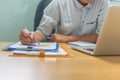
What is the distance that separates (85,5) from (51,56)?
91 cm

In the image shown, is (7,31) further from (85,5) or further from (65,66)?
(65,66)

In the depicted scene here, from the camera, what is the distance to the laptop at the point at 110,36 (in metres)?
0.84

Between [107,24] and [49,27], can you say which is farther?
[49,27]

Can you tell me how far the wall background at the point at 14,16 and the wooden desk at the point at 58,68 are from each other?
1.50 m

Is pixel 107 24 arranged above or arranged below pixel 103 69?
above

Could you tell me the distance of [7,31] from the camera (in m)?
2.39

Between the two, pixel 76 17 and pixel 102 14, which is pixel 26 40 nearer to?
pixel 76 17

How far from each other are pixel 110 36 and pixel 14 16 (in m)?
1.61

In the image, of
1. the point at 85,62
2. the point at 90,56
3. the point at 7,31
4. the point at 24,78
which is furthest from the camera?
the point at 7,31

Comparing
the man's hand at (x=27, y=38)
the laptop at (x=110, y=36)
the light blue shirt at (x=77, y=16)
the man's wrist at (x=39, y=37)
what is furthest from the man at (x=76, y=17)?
the laptop at (x=110, y=36)

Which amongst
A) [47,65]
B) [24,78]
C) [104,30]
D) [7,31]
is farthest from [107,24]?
[7,31]

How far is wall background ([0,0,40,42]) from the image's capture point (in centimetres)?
232

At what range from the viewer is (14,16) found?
236 centimetres

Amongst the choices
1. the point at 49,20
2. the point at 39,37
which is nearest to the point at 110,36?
the point at 39,37
